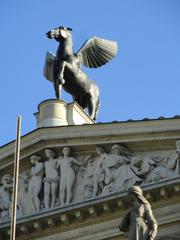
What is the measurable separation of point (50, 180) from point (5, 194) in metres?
1.32

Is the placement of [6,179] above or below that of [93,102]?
below

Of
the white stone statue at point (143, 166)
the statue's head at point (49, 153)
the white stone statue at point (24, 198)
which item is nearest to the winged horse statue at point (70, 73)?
the statue's head at point (49, 153)

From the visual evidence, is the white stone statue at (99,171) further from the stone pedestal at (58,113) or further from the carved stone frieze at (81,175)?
the stone pedestal at (58,113)

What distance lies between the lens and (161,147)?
1064 inches

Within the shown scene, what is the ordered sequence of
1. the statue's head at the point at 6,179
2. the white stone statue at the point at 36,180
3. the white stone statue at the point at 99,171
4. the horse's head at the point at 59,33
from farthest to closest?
the horse's head at the point at 59,33, the statue's head at the point at 6,179, the white stone statue at the point at 36,180, the white stone statue at the point at 99,171

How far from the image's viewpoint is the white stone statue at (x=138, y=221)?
1838 cm

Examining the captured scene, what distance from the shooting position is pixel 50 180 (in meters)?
27.9

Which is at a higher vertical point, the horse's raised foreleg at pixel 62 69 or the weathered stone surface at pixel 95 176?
the horse's raised foreleg at pixel 62 69

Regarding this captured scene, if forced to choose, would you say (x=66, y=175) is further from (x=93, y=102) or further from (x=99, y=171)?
(x=93, y=102)

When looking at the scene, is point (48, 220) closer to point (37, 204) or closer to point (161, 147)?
point (37, 204)

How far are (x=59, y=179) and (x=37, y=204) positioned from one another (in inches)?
27.5

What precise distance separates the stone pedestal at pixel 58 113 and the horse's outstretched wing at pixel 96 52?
1.93 m

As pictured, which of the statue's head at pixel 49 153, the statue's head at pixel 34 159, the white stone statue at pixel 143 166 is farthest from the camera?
the statue's head at pixel 34 159

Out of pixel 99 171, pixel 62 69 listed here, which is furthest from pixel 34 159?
pixel 62 69
